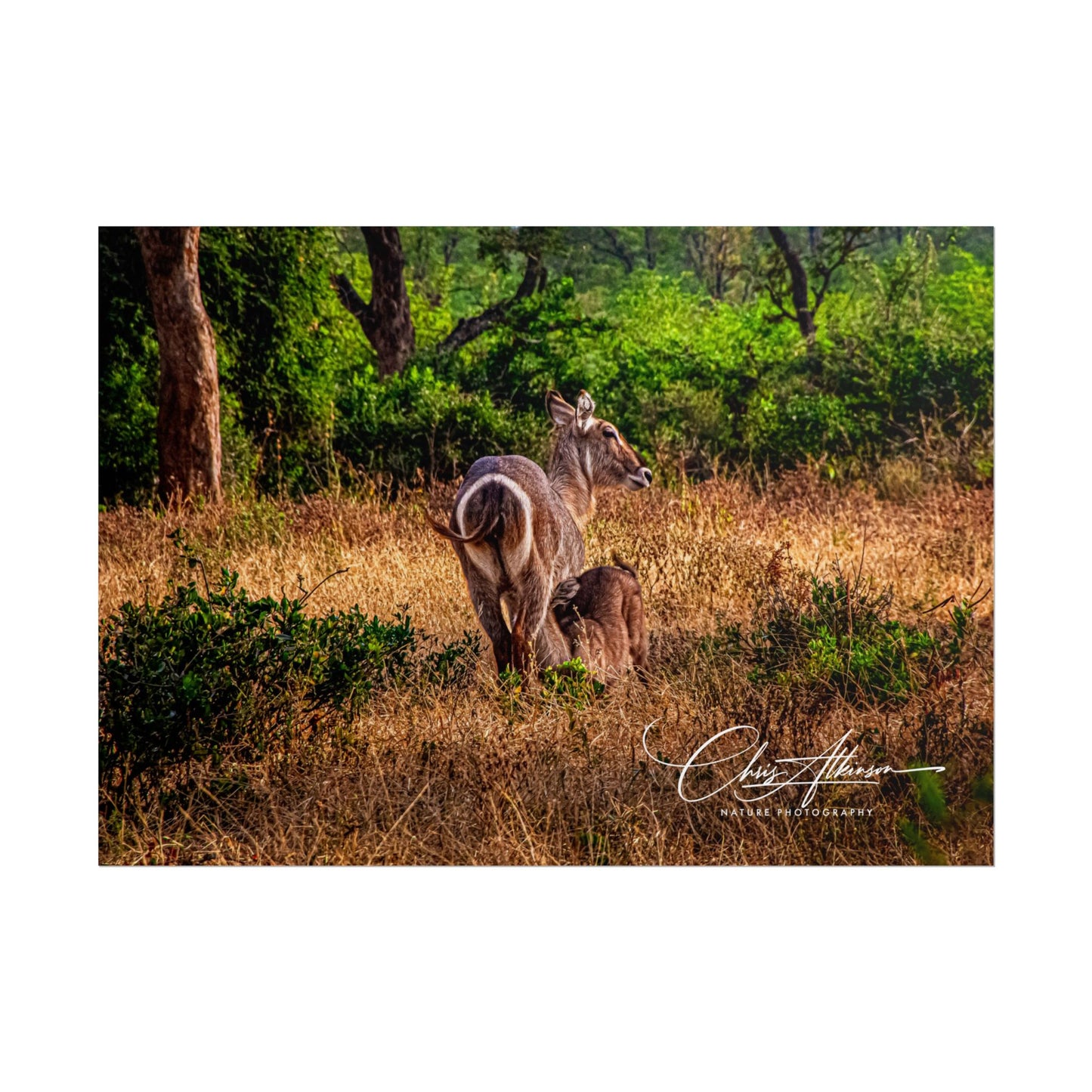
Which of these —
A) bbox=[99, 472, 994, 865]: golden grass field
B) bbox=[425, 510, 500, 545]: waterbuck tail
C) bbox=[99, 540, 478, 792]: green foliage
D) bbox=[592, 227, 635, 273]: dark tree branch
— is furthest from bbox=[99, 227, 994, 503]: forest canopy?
bbox=[99, 540, 478, 792]: green foliage

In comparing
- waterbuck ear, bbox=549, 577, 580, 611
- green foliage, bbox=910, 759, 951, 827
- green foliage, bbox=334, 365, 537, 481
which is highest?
green foliage, bbox=334, 365, 537, 481

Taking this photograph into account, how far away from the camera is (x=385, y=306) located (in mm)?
6492

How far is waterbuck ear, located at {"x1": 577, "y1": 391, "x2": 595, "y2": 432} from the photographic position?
621 centimetres

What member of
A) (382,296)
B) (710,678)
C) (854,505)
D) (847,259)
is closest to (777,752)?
(710,678)

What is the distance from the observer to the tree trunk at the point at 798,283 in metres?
5.99

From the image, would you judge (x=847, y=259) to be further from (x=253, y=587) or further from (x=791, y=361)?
(x=253, y=587)

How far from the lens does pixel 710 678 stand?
5965 millimetres

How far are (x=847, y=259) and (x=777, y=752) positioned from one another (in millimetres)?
2397

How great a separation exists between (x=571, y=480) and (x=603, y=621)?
707 mm

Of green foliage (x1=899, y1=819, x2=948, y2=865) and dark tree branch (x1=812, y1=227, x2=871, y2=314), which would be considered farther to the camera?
dark tree branch (x1=812, y1=227, x2=871, y2=314)

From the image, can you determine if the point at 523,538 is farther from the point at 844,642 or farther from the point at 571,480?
the point at 844,642

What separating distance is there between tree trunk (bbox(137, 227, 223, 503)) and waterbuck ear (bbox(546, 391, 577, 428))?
1.71 metres
